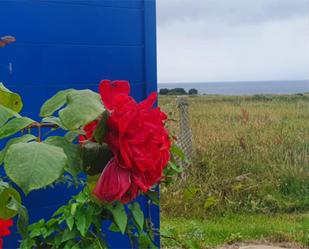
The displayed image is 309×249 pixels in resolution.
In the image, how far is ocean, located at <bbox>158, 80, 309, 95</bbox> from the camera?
437 centimetres

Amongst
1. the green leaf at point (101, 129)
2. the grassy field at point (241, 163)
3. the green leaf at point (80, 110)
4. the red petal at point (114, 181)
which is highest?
the green leaf at point (80, 110)

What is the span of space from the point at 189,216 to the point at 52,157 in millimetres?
3832

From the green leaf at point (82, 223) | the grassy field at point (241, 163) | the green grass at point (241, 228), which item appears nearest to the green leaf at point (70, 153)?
the green leaf at point (82, 223)

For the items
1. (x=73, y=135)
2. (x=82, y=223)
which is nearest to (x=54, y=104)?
(x=73, y=135)

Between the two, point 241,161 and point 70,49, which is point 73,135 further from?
point 241,161

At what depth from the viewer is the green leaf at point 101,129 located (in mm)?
509

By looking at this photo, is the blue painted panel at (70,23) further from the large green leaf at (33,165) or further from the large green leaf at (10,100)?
the large green leaf at (33,165)

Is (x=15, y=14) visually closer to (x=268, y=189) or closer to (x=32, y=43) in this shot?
(x=32, y=43)

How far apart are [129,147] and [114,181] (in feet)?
0.11

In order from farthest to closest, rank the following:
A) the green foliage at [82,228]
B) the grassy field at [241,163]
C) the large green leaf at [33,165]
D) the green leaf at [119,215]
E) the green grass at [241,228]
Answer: the grassy field at [241,163]
the green grass at [241,228]
the green foliage at [82,228]
the green leaf at [119,215]
the large green leaf at [33,165]

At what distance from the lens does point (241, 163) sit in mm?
4617

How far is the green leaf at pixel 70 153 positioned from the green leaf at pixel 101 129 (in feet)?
0.07

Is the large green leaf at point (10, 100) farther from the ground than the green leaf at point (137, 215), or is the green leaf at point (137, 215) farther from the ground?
the large green leaf at point (10, 100)

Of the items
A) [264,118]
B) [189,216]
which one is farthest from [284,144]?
[189,216]
